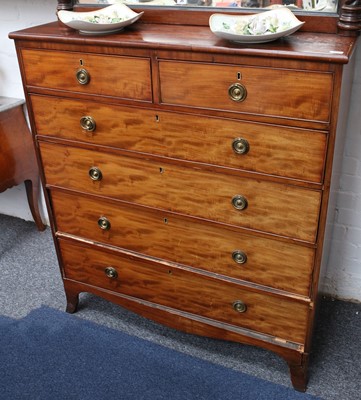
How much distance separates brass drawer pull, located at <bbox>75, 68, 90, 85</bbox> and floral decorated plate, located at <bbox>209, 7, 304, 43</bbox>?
0.43 meters

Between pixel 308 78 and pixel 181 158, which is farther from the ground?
pixel 308 78

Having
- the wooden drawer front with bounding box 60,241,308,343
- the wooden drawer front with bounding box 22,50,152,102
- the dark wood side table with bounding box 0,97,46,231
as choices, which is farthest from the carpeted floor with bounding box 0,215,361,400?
the wooden drawer front with bounding box 22,50,152,102

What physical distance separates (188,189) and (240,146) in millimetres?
252

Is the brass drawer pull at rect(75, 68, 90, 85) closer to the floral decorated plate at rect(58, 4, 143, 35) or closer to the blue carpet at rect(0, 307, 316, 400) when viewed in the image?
the floral decorated plate at rect(58, 4, 143, 35)

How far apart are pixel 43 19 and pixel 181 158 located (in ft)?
3.82

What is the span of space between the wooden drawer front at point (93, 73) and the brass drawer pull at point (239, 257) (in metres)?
0.57

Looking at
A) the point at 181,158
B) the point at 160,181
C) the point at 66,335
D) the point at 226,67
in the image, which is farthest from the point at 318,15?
the point at 66,335

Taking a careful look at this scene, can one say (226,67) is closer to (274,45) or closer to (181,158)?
(274,45)

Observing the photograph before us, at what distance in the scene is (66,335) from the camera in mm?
2078

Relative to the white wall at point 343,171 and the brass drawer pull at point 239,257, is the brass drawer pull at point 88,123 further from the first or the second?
the white wall at point 343,171

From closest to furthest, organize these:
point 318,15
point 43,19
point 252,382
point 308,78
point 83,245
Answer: point 308,78 → point 318,15 → point 252,382 → point 83,245 → point 43,19

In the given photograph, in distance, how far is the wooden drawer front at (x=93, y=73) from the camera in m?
1.55

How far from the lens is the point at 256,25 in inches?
58.4

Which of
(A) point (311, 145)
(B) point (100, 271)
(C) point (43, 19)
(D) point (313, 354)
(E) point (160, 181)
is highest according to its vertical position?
(C) point (43, 19)
